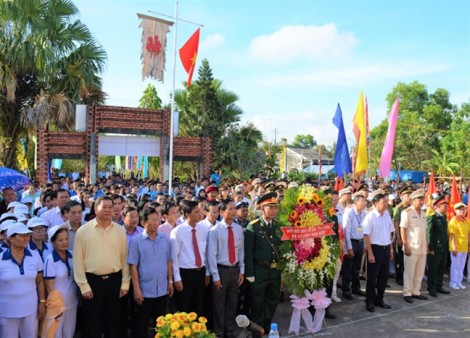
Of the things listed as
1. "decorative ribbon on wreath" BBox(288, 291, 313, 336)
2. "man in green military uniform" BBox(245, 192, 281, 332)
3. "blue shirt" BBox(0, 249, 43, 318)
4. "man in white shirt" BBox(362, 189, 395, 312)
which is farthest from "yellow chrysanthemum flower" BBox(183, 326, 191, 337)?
"man in white shirt" BBox(362, 189, 395, 312)

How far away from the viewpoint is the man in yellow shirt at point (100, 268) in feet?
13.9

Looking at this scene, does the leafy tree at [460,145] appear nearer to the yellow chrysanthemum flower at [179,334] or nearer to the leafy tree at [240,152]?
the leafy tree at [240,152]

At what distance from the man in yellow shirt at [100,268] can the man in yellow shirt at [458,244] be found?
634 cm

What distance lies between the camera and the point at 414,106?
144 feet

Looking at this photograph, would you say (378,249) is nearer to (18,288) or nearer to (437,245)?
(437,245)

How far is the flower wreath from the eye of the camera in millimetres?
5176

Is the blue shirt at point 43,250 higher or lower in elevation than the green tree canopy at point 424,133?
lower

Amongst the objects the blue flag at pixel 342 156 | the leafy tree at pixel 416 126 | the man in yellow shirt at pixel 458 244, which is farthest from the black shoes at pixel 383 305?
the leafy tree at pixel 416 126

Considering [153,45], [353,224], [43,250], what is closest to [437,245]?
[353,224]

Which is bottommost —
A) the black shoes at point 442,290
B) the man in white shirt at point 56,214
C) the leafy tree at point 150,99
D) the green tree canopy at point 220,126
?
the black shoes at point 442,290

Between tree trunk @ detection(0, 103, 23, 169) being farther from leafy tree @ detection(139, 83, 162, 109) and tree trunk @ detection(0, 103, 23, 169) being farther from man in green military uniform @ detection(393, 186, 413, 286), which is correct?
leafy tree @ detection(139, 83, 162, 109)

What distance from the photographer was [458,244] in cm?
793

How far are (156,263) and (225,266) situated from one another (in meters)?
0.92

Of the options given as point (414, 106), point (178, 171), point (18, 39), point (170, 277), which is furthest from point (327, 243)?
point (414, 106)
